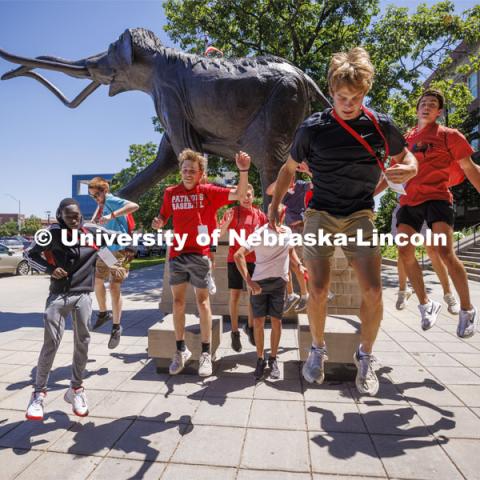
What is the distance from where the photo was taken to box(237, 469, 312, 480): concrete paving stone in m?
2.42

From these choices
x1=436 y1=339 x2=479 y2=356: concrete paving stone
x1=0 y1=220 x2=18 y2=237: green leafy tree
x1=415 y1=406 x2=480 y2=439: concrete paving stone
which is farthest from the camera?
x1=0 y1=220 x2=18 y2=237: green leafy tree

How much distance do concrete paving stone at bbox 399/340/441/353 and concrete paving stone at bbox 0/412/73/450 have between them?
14.8ft

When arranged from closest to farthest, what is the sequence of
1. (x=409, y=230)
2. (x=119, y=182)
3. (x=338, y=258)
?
(x=409, y=230)
(x=338, y=258)
(x=119, y=182)

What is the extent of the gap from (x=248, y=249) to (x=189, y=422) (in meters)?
1.97

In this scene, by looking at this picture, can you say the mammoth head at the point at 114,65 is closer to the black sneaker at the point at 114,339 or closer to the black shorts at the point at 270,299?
the black sneaker at the point at 114,339

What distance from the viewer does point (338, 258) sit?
261 inches

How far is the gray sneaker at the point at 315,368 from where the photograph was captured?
2.71 metres

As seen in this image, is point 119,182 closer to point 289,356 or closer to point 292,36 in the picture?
point 292,36

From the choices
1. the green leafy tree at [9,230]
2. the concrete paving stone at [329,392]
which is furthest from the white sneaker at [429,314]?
the green leafy tree at [9,230]


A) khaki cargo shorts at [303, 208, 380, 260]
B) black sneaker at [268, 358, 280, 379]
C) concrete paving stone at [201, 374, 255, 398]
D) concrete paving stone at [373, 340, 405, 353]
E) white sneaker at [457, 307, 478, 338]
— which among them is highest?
khaki cargo shorts at [303, 208, 380, 260]

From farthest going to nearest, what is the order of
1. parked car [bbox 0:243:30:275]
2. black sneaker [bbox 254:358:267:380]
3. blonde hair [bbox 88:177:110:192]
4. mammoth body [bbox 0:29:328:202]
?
parked car [bbox 0:243:30:275], mammoth body [bbox 0:29:328:202], blonde hair [bbox 88:177:110:192], black sneaker [bbox 254:358:267:380]

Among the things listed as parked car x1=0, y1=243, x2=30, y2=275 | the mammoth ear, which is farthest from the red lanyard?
parked car x1=0, y1=243, x2=30, y2=275

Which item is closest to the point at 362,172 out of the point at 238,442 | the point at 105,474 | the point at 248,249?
the point at 248,249

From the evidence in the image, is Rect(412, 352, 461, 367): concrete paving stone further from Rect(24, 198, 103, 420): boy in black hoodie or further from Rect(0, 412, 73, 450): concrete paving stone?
Rect(0, 412, 73, 450): concrete paving stone
